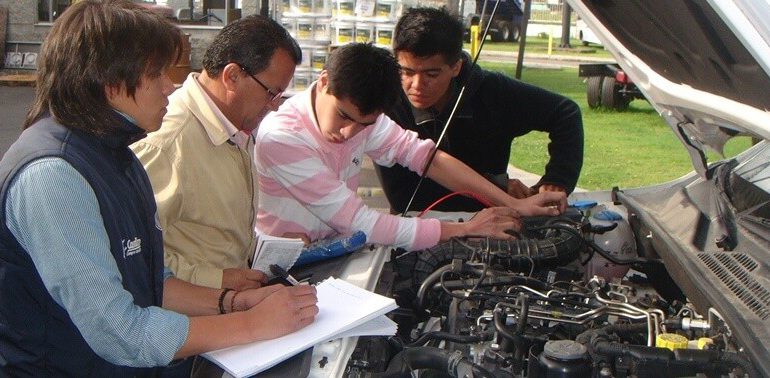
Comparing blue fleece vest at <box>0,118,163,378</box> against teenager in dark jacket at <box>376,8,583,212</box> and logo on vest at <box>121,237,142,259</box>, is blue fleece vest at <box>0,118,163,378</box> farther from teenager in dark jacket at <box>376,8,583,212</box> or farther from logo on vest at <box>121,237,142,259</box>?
teenager in dark jacket at <box>376,8,583,212</box>

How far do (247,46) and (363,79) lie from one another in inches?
15.3

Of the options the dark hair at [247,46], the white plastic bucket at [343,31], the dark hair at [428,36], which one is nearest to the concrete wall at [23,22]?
the white plastic bucket at [343,31]

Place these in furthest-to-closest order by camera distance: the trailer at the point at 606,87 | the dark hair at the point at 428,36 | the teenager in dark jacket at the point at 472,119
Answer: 1. the trailer at the point at 606,87
2. the teenager in dark jacket at the point at 472,119
3. the dark hair at the point at 428,36

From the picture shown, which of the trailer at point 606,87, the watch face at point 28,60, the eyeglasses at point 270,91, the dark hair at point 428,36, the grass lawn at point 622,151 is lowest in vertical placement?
the grass lawn at point 622,151

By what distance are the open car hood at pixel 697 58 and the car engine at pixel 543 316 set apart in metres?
0.46

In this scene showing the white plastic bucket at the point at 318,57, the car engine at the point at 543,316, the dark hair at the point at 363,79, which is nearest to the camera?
the car engine at the point at 543,316

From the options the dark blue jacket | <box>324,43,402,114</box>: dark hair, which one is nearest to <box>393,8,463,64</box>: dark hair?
the dark blue jacket

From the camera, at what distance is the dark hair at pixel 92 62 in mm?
1749

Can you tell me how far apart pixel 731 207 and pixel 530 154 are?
7545 mm

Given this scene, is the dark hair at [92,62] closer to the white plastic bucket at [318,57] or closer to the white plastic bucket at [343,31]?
the white plastic bucket at [343,31]

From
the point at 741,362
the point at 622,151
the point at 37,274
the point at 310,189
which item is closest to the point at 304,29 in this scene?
the point at 622,151

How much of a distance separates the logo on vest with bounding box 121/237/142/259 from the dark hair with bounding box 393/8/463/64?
1974mm

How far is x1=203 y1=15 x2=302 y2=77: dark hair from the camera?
8.63 feet

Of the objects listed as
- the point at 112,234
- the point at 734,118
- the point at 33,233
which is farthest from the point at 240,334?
the point at 734,118
